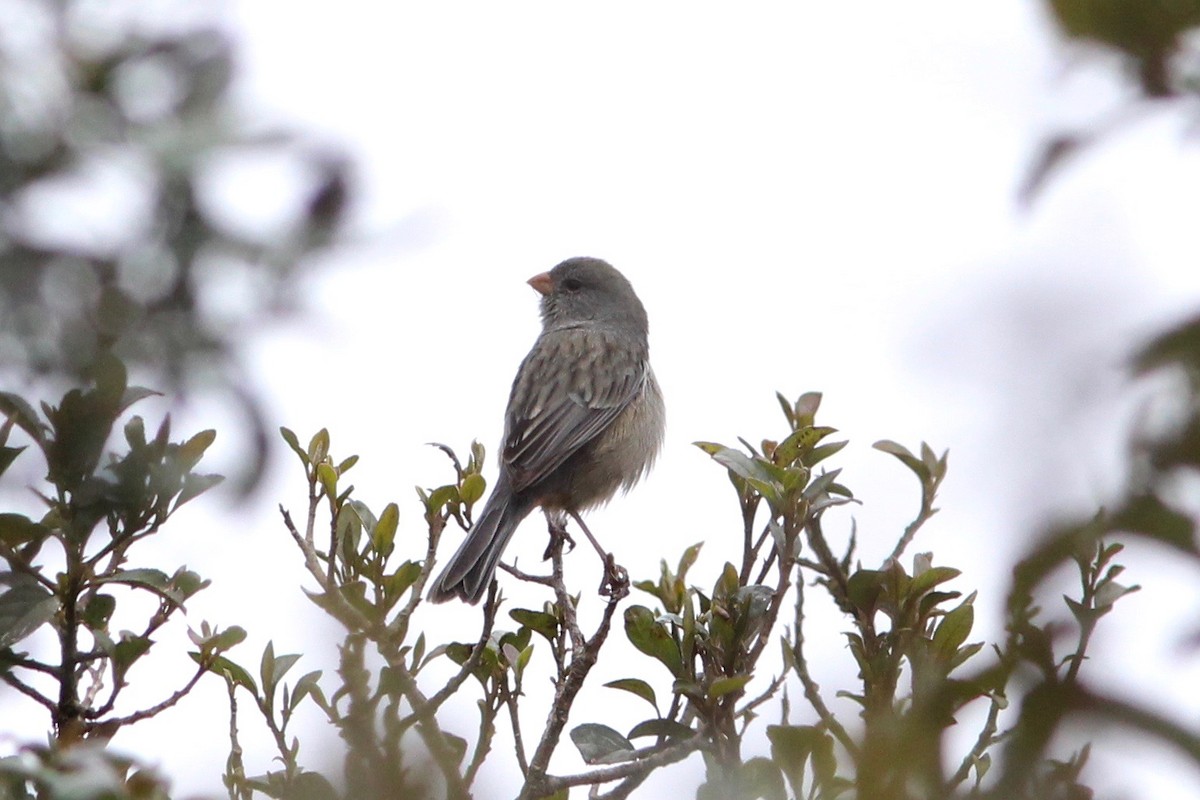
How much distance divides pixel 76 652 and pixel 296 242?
5.21 feet

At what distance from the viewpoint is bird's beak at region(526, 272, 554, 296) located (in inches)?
377

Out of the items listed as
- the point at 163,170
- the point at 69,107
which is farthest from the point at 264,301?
the point at 69,107

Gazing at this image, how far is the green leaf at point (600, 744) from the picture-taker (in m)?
3.43

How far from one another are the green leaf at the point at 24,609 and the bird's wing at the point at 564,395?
4.49 meters

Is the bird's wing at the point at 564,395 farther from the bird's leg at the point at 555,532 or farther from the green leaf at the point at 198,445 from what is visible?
the green leaf at the point at 198,445

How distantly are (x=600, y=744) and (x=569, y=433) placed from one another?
4072 millimetres

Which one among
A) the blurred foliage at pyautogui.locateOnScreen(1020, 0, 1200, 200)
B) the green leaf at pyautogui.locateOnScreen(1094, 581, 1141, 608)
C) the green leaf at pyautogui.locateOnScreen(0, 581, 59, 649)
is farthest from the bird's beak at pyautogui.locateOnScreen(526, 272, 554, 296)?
the blurred foliage at pyautogui.locateOnScreen(1020, 0, 1200, 200)

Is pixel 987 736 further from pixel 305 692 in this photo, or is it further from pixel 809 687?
pixel 305 692

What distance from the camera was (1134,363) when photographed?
1127mm

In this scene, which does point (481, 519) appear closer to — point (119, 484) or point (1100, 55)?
point (119, 484)

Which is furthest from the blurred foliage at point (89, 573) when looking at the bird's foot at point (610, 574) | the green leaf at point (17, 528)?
the bird's foot at point (610, 574)

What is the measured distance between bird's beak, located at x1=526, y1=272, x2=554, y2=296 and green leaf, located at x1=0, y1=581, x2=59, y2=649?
7147mm

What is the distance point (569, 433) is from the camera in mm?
7488

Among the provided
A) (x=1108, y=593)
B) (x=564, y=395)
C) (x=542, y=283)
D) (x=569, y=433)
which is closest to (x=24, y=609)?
(x=1108, y=593)
